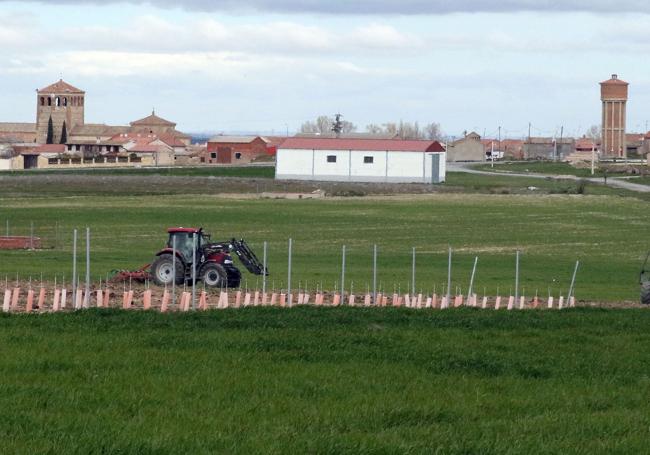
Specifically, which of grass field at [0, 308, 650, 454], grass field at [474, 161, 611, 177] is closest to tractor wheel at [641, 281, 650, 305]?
grass field at [0, 308, 650, 454]

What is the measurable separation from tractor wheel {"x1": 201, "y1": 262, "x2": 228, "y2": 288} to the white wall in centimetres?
8925

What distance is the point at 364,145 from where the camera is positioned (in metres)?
131

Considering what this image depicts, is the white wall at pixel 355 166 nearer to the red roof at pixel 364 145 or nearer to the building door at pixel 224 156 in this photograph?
the red roof at pixel 364 145

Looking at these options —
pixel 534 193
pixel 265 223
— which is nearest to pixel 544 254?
pixel 265 223

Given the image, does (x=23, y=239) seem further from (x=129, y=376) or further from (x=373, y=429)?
(x=373, y=429)

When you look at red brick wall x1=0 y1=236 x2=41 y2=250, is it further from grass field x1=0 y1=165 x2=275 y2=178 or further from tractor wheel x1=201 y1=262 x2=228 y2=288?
grass field x1=0 y1=165 x2=275 y2=178

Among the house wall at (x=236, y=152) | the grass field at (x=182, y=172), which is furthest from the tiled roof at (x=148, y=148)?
the grass field at (x=182, y=172)

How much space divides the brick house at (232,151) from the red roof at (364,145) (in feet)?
171

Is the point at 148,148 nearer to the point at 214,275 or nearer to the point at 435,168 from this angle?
the point at 435,168

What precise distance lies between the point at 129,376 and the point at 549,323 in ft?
34.0

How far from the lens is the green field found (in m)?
43.9

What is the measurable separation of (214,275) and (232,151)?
149844 mm

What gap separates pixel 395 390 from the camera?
55.8ft

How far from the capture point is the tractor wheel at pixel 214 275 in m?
38.7
